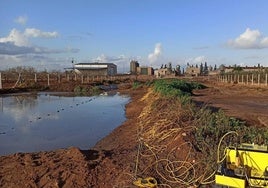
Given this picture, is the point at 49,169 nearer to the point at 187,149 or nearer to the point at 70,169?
the point at 70,169

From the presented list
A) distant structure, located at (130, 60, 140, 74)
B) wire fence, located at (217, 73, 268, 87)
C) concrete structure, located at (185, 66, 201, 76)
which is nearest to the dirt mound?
wire fence, located at (217, 73, 268, 87)

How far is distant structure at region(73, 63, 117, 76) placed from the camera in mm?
95606

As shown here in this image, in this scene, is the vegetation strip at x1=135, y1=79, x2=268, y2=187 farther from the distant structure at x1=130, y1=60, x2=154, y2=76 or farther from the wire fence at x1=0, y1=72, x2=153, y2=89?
the distant structure at x1=130, y1=60, x2=154, y2=76

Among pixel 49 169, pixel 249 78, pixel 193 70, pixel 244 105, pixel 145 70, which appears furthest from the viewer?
pixel 145 70

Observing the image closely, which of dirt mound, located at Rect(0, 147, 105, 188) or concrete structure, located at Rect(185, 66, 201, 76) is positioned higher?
concrete structure, located at Rect(185, 66, 201, 76)

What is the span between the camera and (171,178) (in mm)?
6027

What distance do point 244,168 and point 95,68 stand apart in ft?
315

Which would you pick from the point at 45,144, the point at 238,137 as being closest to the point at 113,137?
the point at 45,144

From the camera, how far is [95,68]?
326ft

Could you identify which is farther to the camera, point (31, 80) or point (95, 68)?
point (95, 68)

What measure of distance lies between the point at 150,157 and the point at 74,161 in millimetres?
1598

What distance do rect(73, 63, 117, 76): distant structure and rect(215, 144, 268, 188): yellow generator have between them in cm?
8791

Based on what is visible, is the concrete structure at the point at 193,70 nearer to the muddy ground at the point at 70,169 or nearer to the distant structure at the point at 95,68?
the distant structure at the point at 95,68

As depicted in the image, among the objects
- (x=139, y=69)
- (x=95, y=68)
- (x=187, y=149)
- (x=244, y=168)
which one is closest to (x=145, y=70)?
(x=139, y=69)
